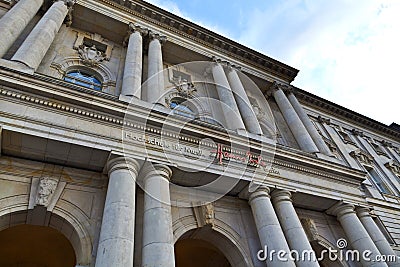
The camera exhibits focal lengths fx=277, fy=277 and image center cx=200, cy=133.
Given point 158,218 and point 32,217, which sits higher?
point 32,217

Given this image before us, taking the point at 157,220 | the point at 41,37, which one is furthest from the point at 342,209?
the point at 41,37

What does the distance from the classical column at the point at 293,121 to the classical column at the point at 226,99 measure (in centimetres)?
431

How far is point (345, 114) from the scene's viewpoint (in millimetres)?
25203

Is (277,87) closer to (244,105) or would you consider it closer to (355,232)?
(244,105)

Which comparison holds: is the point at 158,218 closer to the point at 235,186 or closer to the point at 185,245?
the point at 235,186

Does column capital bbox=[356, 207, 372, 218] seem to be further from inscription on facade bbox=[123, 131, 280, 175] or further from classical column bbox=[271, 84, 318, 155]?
inscription on facade bbox=[123, 131, 280, 175]

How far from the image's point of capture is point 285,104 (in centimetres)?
1795

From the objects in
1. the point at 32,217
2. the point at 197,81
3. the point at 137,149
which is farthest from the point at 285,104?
the point at 32,217

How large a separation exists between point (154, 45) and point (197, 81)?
3.59m

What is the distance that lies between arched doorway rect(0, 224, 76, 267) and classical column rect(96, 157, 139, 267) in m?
3.90

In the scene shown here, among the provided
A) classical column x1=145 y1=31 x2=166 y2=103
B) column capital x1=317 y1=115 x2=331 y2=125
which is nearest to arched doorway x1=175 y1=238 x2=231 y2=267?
classical column x1=145 y1=31 x2=166 y2=103

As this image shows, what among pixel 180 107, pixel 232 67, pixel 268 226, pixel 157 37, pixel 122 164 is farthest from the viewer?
pixel 232 67

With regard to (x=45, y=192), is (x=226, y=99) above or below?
above

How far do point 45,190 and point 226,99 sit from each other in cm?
983
